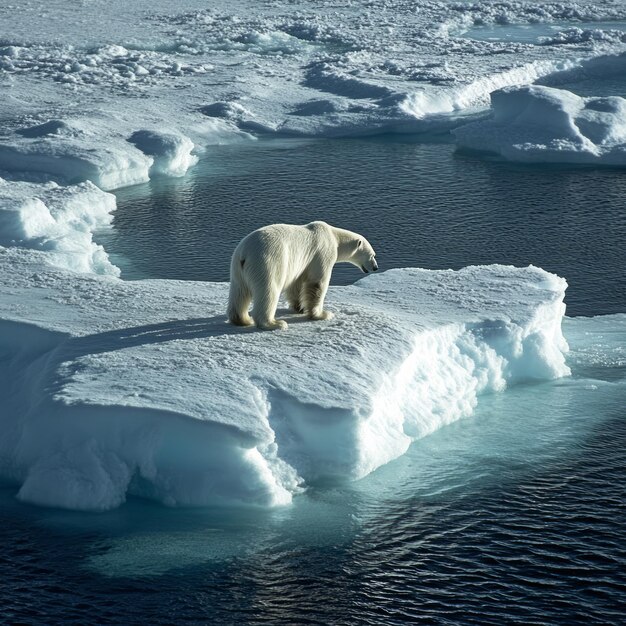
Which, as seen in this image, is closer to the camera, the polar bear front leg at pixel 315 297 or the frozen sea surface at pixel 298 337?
the frozen sea surface at pixel 298 337

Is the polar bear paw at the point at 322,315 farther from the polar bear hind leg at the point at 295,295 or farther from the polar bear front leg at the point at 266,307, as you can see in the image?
the polar bear front leg at the point at 266,307

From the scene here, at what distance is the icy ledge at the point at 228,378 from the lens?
27.5 feet

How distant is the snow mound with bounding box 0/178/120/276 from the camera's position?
1431 centimetres

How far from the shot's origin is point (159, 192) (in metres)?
18.6

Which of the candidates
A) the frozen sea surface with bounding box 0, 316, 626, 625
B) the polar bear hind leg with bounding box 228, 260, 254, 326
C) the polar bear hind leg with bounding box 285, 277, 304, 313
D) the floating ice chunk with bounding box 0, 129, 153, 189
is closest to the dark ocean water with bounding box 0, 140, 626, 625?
the frozen sea surface with bounding box 0, 316, 626, 625

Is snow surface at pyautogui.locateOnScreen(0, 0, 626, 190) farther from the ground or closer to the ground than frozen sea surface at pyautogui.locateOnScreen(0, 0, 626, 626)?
farther from the ground

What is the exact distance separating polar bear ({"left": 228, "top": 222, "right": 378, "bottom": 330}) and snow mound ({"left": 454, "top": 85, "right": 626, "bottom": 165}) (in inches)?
386

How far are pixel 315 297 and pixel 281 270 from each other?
686 millimetres

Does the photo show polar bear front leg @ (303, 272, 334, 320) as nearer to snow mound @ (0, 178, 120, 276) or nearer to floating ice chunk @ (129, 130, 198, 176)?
snow mound @ (0, 178, 120, 276)

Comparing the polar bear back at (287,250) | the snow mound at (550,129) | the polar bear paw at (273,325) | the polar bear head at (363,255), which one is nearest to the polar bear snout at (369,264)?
the polar bear head at (363,255)

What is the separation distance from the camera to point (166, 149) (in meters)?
19.2

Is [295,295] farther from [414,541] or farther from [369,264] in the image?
[414,541]

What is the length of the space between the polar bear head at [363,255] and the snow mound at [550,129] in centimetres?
928

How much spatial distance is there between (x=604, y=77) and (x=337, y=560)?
2092 cm
